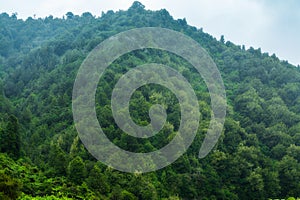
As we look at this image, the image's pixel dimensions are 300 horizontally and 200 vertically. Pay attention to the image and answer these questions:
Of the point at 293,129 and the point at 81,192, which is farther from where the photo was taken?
the point at 293,129

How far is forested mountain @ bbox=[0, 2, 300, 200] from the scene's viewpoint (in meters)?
40.3

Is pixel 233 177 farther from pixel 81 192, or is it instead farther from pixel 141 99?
pixel 81 192

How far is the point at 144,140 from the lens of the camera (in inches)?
2016

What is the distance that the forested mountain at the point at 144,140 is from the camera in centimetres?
4028

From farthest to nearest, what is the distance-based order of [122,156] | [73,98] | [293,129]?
[293,129] → [73,98] → [122,156]

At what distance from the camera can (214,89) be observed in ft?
251

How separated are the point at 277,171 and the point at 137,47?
39216 mm

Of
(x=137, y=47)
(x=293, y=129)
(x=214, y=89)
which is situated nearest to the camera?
(x=293, y=129)

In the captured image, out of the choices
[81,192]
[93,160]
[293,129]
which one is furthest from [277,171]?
[81,192]

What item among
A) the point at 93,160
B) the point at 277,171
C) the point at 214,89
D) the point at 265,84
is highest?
the point at 265,84

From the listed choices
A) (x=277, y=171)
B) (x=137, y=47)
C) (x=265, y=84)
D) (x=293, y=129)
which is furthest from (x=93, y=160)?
(x=265, y=84)

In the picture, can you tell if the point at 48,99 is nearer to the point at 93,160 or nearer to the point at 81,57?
the point at 81,57

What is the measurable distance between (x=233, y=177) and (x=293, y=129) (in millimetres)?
16932

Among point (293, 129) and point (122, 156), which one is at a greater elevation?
point (293, 129)
